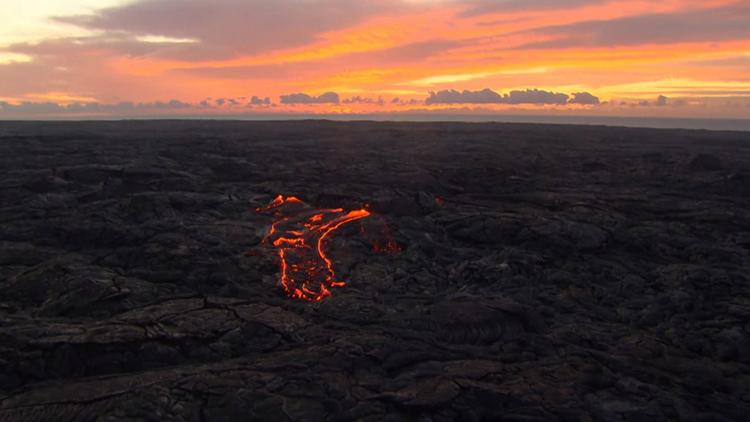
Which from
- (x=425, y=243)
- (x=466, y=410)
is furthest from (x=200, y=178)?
(x=466, y=410)

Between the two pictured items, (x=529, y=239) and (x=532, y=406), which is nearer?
(x=532, y=406)

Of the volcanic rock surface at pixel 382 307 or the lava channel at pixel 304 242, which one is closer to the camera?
the volcanic rock surface at pixel 382 307

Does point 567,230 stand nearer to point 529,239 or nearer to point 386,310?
point 529,239

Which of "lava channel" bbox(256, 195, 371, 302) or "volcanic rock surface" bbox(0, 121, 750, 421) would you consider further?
"lava channel" bbox(256, 195, 371, 302)

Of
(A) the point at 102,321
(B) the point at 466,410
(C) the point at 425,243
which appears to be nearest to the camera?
(B) the point at 466,410

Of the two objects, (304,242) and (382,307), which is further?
(304,242)
